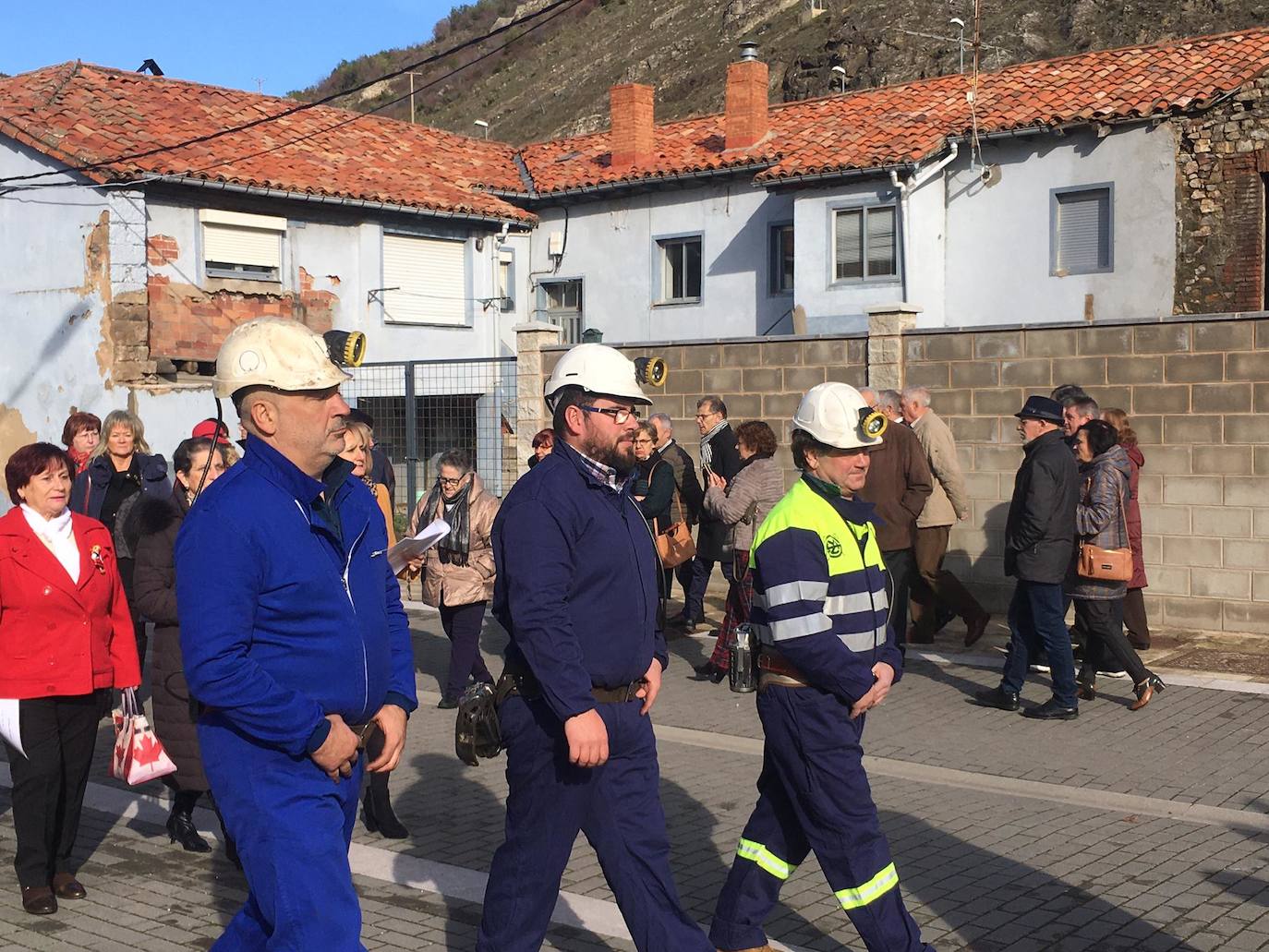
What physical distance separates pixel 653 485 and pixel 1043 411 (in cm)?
333

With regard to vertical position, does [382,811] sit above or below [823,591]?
below

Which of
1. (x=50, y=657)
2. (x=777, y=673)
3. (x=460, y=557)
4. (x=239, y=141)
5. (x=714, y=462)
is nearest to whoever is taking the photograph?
(x=777, y=673)

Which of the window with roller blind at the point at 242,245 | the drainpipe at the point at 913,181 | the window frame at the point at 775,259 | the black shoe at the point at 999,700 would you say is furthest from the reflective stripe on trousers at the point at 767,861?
the window frame at the point at 775,259

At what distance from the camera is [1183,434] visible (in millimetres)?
11875

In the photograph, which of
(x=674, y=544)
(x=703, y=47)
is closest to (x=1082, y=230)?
(x=674, y=544)

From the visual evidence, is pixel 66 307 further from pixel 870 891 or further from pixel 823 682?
pixel 870 891

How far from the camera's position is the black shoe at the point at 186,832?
640 cm

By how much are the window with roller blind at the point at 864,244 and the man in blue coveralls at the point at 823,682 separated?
1927cm

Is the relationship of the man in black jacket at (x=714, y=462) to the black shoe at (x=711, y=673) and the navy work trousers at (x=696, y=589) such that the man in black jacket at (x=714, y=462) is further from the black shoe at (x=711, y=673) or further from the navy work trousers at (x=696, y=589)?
the black shoe at (x=711, y=673)

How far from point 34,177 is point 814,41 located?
38545mm

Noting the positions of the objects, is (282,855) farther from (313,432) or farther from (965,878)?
(965,878)

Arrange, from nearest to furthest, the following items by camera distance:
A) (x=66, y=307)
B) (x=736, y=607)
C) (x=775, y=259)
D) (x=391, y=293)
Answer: (x=736, y=607)
(x=66, y=307)
(x=775, y=259)
(x=391, y=293)

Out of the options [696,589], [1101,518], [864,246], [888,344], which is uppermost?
[864,246]

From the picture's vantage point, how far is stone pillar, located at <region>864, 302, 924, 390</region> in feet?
44.1
